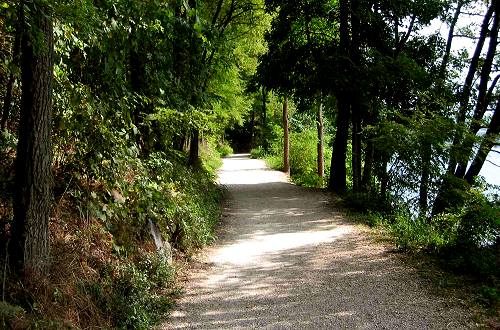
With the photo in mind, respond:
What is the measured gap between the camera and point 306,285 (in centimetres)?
631

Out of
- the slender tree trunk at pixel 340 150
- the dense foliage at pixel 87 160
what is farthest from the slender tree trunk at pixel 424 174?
the dense foliage at pixel 87 160

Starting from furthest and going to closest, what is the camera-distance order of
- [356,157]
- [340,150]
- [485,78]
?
[340,150]
[485,78]
[356,157]

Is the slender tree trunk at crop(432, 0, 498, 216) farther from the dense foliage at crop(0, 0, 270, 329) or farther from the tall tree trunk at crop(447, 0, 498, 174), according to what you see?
the dense foliage at crop(0, 0, 270, 329)

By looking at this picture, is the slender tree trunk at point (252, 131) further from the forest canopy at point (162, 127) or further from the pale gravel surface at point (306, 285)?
the pale gravel surface at point (306, 285)

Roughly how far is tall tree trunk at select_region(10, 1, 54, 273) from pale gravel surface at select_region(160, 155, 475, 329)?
6.22ft

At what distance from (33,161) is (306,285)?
4.09 metres

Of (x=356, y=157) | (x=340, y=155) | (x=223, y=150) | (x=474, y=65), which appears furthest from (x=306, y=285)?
(x=223, y=150)

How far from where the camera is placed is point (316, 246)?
8.33m

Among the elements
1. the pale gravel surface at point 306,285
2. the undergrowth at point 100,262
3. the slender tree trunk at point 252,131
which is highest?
the slender tree trunk at point 252,131

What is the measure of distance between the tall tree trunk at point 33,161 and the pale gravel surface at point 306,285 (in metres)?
1.90

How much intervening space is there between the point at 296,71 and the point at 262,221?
21.4 feet

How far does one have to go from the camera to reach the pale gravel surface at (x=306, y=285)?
16.8 ft

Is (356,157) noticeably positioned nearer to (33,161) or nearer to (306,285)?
(306,285)

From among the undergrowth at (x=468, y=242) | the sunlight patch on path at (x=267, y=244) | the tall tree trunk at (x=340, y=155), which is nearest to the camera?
the undergrowth at (x=468, y=242)
